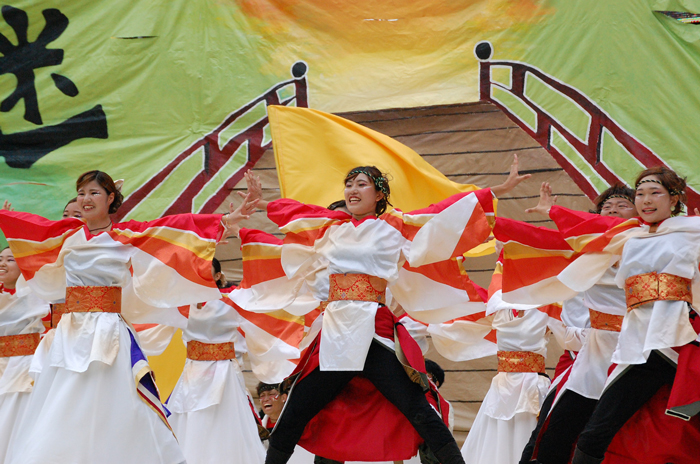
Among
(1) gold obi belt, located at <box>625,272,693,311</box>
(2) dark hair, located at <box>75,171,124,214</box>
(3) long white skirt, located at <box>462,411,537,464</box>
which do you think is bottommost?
(3) long white skirt, located at <box>462,411,537,464</box>

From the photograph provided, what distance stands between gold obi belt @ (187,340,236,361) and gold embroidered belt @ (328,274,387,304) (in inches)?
60.5

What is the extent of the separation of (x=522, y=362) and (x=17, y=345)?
3146 millimetres

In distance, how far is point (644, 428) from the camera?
2.94m

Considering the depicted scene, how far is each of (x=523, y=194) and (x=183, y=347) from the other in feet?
10.2

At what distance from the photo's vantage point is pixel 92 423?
308 cm

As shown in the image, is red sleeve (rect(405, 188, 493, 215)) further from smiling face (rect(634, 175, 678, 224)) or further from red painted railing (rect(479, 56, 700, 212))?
red painted railing (rect(479, 56, 700, 212))

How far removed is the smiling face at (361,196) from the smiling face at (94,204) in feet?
3.90

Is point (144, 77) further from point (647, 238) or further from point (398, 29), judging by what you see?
point (647, 238)

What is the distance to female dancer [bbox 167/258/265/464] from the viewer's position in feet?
14.4

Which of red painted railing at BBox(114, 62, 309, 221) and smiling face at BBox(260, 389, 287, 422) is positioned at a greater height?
red painted railing at BBox(114, 62, 309, 221)

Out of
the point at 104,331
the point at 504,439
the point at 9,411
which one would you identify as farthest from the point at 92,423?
the point at 504,439

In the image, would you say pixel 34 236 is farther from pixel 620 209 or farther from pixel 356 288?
pixel 620 209

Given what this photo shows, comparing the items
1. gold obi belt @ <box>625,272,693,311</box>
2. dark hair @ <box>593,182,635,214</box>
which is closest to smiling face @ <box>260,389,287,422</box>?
dark hair @ <box>593,182,635,214</box>

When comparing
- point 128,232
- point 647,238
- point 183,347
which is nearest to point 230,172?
point 183,347
